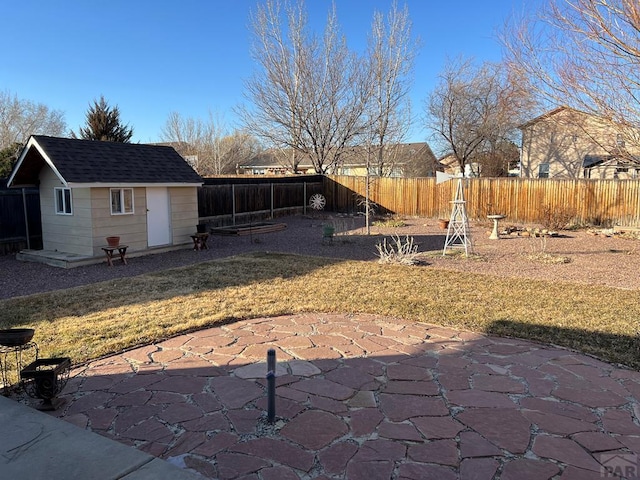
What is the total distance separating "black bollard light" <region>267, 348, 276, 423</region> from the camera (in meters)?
3.29

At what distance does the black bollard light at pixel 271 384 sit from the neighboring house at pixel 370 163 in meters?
21.2

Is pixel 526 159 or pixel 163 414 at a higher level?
pixel 526 159

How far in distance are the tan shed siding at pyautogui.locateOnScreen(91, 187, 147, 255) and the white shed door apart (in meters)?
0.18

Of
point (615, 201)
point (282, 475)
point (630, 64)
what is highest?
point (630, 64)

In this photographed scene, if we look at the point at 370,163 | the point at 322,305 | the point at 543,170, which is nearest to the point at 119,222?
the point at 322,305

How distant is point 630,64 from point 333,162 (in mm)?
20028

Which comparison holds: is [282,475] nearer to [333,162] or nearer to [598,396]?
[598,396]

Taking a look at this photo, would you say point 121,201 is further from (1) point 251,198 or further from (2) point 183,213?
(1) point 251,198

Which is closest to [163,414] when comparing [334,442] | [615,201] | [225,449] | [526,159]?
[225,449]

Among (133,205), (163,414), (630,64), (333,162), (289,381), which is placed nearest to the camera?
(163,414)

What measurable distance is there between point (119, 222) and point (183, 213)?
84.1 inches

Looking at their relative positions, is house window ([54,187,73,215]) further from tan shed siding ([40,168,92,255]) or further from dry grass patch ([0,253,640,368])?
dry grass patch ([0,253,640,368])

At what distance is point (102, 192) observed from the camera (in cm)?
1081

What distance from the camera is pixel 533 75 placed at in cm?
882
